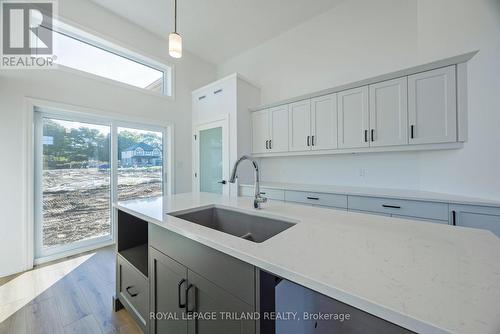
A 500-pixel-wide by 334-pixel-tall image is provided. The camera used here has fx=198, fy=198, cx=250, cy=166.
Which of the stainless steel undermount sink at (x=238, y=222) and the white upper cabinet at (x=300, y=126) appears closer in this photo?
the stainless steel undermount sink at (x=238, y=222)

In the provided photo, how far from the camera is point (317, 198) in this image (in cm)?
255

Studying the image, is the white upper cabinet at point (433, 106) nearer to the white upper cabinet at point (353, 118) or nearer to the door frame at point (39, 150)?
the white upper cabinet at point (353, 118)

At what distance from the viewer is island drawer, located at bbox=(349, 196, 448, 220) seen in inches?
72.2

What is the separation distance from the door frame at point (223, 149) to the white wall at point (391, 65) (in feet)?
2.59

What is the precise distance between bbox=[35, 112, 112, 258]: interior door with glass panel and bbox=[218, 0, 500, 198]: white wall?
274 cm

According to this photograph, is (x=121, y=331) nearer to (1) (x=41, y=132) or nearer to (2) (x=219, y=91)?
(1) (x=41, y=132)

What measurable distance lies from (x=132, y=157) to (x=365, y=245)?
142 inches

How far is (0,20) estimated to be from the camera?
227cm

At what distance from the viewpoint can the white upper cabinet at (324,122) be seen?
2701 mm

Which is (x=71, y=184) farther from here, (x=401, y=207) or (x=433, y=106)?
(x=433, y=106)

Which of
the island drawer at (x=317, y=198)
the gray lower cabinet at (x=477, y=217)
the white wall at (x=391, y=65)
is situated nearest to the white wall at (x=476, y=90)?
the white wall at (x=391, y=65)

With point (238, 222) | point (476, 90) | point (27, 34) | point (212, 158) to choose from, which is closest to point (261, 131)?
point (212, 158)

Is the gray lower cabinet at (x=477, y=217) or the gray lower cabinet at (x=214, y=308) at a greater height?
the gray lower cabinet at (x=477, y=217)

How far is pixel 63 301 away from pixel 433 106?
4110 millimetres
